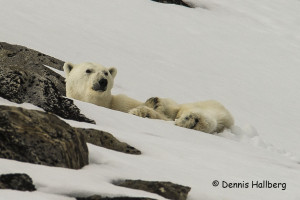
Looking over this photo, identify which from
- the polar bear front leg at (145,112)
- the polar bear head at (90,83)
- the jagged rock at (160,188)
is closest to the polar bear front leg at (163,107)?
the polar bear front leg at (145,112)

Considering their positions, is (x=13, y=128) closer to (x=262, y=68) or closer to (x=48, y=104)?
(x=48, y=104)

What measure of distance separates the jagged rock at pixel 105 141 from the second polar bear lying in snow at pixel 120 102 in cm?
341

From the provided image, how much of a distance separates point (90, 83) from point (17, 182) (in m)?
5.57

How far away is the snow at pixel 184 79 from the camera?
5.71 meters

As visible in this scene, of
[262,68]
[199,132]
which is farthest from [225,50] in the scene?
[199,132]

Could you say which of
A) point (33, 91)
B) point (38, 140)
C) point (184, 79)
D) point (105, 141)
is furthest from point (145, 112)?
point (184, 79)

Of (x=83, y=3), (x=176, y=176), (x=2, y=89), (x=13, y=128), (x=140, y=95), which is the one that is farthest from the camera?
(x=83, y=3)

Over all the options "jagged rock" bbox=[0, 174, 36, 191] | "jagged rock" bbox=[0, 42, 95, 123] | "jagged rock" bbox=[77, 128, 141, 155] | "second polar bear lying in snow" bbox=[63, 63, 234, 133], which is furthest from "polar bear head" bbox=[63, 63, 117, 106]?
"jagged rock" bbox=[0, 174, 36, 191]

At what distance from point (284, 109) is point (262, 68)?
472 centimetres

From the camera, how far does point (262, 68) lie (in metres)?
20.8

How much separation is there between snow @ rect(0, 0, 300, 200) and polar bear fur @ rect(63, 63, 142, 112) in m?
1.02

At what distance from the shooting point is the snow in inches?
225

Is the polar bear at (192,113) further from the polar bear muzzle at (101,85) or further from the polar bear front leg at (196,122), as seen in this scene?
the polar bear muzzle at (101,85)

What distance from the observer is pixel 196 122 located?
33.5ft
